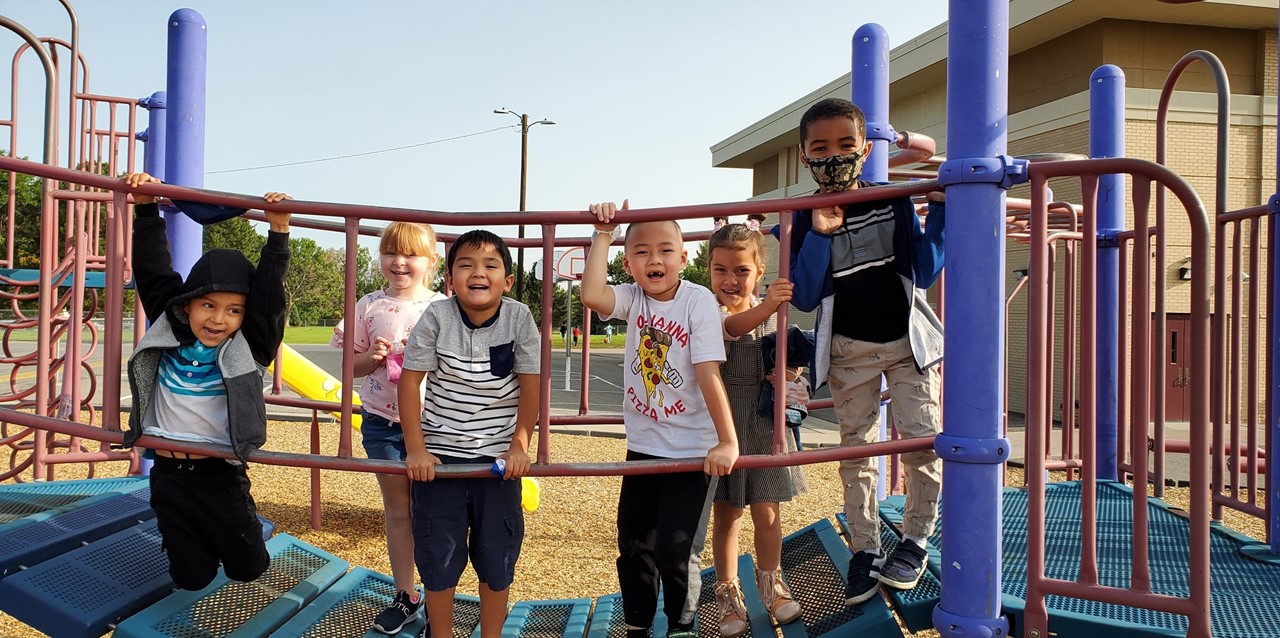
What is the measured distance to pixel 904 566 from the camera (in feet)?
7.94

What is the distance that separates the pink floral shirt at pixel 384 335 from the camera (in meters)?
3.04

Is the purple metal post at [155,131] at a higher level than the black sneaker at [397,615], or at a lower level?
higher

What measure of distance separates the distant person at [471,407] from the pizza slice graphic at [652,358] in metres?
0.30

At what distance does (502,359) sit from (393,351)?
773 millimetres

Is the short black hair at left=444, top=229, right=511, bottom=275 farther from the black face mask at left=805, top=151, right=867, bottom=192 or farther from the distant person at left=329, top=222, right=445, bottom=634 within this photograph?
the black face mask at left=805, top=151, right=867, bottom=192

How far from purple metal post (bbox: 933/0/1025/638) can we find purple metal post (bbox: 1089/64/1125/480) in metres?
2.34

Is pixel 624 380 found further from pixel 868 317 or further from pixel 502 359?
pixel 868 317

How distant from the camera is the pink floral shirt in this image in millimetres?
3037

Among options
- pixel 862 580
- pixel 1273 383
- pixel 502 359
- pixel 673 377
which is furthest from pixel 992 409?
pixel 1273 383

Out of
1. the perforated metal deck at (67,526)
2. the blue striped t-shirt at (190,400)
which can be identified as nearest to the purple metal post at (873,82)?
the blue striped t-shirt at (190,400)

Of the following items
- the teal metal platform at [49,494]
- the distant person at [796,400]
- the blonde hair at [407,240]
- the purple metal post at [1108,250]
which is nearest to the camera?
the distant person at [796,400]

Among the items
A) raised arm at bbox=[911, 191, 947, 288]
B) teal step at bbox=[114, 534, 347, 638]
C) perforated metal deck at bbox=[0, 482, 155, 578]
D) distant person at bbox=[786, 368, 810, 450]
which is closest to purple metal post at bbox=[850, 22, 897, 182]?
distant person at bbox=[786, 368, 810, 450]

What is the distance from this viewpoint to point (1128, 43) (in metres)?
14.2

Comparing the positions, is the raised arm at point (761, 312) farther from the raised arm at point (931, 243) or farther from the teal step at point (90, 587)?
the teal step at point (90, 587)
